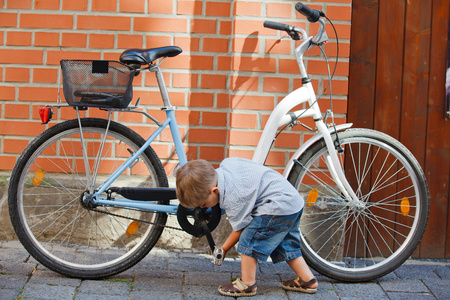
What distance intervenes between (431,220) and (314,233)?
797mm

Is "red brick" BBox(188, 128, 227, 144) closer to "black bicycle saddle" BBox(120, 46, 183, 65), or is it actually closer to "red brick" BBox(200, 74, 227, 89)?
"red brick" BBox(200, 74, 227, 89)

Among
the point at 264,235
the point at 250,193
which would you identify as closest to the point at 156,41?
the point at 250,193

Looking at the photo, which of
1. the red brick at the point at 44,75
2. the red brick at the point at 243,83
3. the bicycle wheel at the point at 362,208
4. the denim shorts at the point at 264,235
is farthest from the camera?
the red brick at the point at 44,75

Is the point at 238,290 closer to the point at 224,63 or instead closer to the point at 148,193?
the point at 148,193

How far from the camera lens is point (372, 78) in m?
3.48

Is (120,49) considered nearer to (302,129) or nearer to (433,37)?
(302,129)

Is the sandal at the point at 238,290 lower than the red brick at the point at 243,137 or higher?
lower

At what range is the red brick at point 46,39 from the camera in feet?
11.2

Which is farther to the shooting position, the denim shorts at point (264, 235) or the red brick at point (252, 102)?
the red brick at point (252, 102)

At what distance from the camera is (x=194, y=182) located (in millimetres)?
2660

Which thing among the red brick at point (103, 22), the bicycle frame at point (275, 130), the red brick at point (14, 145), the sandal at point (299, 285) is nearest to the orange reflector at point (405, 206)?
the bicycle frame at point (275, 130)

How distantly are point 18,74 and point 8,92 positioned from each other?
0.13 metres

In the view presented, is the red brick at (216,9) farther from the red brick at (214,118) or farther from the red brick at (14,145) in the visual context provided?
the red brick at (14,145)

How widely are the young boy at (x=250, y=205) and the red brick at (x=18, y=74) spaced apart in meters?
1.35
